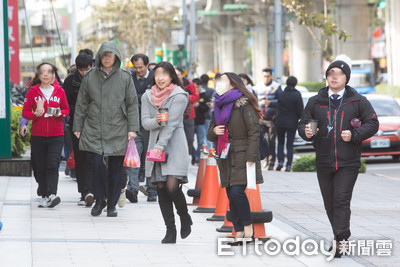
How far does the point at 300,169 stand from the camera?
1947 centimetres

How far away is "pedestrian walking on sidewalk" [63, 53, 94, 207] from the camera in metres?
12.1

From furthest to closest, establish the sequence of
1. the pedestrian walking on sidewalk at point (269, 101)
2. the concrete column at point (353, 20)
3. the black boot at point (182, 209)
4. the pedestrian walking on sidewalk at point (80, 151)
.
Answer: the concrete column at point (353, 20) < the pedestrian walking on sidewalk at point (269, 101) < the pedestrian walking on sidewalk at point (80, 151) < the black boot at point (182, 209)

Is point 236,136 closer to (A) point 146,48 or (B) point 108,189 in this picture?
(B) point 108,189

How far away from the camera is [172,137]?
30.3ft

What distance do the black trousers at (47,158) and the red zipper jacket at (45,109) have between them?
95mm

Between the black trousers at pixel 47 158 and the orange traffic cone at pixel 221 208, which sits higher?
the black trousers at pixel 47 158

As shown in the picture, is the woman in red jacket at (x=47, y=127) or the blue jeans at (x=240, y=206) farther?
the woman in red jacket at (x=47, y=127)

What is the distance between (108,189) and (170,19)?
193ft

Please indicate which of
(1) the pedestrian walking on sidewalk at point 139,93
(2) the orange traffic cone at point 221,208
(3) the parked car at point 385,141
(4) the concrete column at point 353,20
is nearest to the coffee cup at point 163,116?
(2) the orange traffic cone at point 221,208

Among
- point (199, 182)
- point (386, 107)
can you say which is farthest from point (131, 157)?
point (386, 107)

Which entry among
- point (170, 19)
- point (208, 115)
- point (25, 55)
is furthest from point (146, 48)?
point (208, 115)

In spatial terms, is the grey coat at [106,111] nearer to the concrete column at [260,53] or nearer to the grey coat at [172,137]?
the grey coat at [172,137]

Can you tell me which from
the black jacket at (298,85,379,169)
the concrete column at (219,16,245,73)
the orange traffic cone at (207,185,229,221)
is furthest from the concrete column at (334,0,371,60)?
the black jacket at (298,85,379,169)

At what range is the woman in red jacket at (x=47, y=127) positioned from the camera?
11.8 metres
